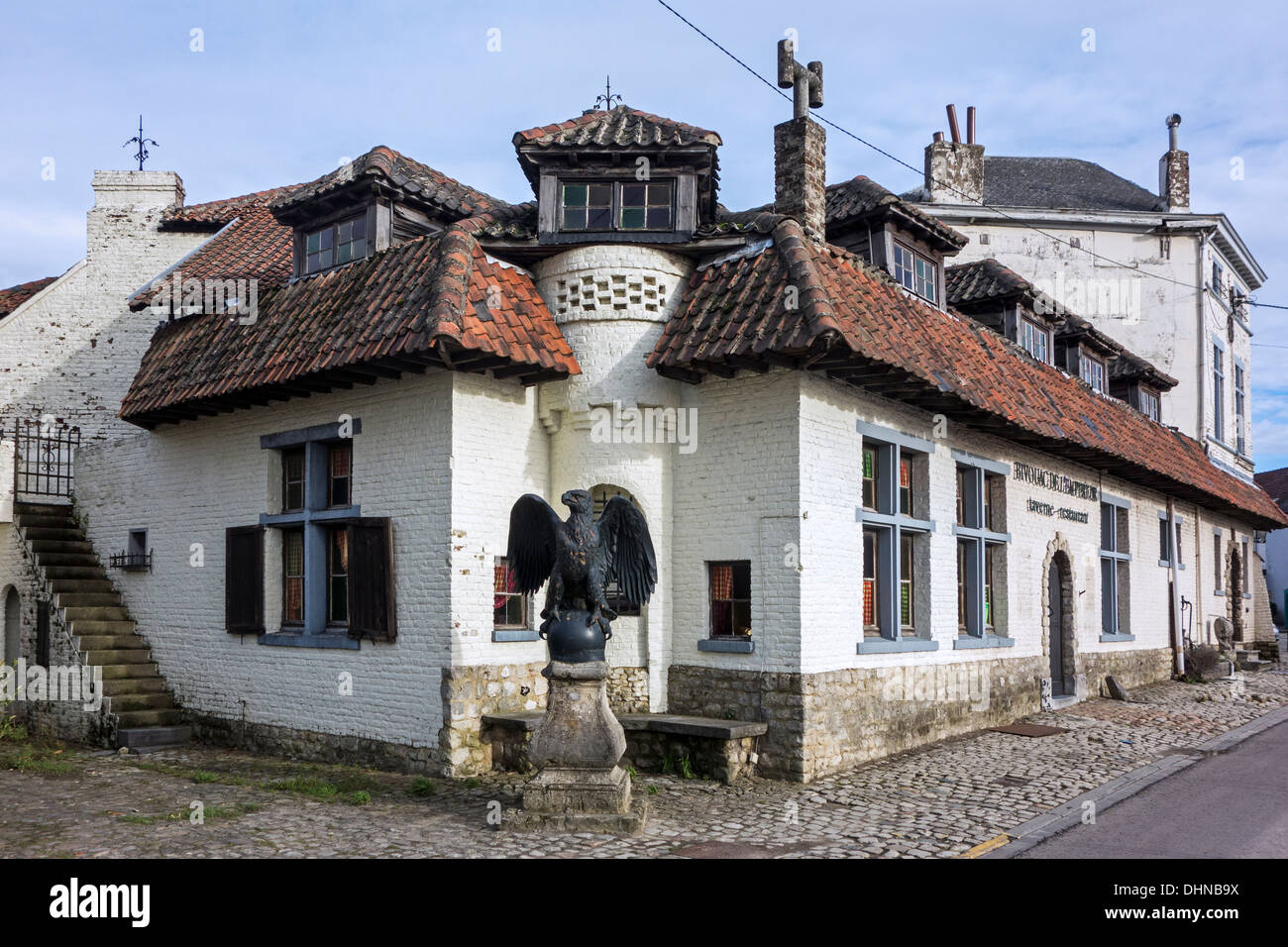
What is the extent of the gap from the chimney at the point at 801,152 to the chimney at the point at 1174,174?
18379 millimetres

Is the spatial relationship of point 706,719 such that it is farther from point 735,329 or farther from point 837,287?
point 837,287

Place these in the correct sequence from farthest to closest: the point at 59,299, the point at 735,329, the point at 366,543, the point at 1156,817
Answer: the point at 59,299
the point at 366,543
the point at 735,329
the point at 1156,817

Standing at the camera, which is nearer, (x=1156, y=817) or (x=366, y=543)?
(x=1156, y=817)

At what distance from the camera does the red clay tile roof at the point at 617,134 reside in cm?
1218

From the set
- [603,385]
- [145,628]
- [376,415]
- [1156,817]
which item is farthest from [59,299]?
[1156,817]

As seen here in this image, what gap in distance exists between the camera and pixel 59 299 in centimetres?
1944

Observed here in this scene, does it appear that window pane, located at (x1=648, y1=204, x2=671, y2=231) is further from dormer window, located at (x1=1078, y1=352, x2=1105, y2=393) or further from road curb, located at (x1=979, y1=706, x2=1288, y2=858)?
dormer window, located at (x1=1078, y1=352, x2=1105, y2=393)

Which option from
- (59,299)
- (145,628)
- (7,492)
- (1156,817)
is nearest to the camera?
(1156,817)

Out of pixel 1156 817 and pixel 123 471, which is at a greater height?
pixel 123 471

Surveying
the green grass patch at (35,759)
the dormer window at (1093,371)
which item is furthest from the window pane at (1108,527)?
the green grass patch at (35,759)

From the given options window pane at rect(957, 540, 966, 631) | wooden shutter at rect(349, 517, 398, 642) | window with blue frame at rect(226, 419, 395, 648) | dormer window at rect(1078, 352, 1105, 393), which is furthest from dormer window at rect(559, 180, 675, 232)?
dormer window at rect(1078, 352, 1105, 393)

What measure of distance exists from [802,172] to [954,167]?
16.4m

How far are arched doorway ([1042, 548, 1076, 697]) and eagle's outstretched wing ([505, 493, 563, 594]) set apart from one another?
10.6 meters

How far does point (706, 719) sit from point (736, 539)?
189cm
